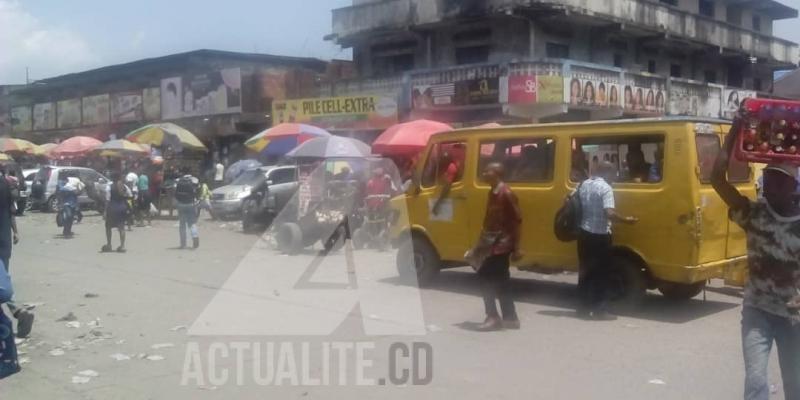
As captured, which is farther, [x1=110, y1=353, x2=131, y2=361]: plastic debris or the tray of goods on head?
[x1=110, y1=353, x2=131, y2=361]: plastic debris

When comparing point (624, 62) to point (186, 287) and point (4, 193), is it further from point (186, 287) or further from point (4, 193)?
point (4, 193)

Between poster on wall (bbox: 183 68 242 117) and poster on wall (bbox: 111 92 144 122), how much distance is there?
4.31m

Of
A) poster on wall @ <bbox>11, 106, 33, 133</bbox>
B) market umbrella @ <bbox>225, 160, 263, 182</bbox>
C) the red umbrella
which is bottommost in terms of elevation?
market umbrella @ <bbox>225, 160, 263, 182</bbox>

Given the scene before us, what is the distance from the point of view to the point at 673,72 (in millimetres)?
31938

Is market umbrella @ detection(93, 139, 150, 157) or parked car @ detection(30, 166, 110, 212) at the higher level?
market umbrella @ detection(93, 139, 150, 157)

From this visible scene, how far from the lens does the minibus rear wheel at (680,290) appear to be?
939 centimetres

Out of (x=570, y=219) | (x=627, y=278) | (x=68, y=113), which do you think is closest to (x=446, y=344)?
(x=570, y=219)

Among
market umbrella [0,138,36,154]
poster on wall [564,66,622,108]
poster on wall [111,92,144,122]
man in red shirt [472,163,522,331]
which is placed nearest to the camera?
man in red shirt [472,163,522,331]

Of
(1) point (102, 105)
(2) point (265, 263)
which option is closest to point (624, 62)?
(2) point (265, 263)

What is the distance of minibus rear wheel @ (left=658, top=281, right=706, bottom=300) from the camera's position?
9391 mm

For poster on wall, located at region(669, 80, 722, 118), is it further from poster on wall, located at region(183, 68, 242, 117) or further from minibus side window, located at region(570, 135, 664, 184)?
minibus side window, located at region(570, 135, 664, 184)

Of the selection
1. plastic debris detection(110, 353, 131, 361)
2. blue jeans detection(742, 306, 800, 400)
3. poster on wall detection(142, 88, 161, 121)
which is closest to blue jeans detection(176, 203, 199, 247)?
plastic debris detection(110, 353, 131, 361)

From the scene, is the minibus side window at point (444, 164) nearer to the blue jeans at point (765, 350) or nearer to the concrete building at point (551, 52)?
the blue jeans at point (765, 350)

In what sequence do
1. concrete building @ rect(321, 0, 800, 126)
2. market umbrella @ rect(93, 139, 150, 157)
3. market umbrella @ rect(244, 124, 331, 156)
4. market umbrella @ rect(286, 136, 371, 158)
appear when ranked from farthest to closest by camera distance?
market umbrella @ rect(93, 139, 150, 157), concrete building @ rect(321, 0, 800, 126), market umbrella @ rect(244, 124, 331, 156), market umbrella @ rect(286, 136, 371, 158)
